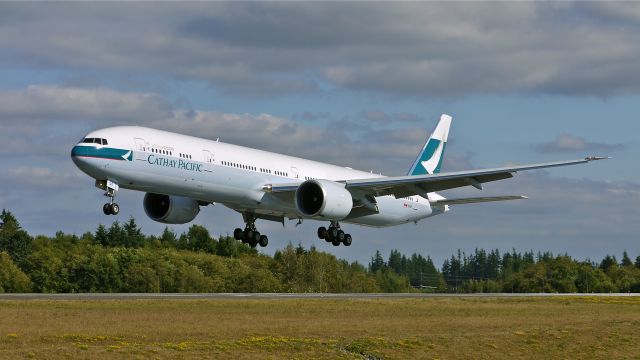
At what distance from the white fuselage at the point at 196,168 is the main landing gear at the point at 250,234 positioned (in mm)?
1532

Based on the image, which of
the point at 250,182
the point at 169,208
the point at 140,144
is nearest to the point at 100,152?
the point at 140,144

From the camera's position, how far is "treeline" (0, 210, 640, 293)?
105 metres

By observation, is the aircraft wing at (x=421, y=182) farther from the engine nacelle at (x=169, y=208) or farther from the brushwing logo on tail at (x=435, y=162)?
the brushwing logo on tail at (x=435, y=162)

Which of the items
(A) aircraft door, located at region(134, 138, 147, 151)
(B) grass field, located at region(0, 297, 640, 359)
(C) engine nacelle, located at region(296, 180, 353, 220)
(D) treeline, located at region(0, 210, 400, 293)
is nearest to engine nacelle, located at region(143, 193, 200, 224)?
(B) grass field, located at region(0, 297, 640, 359)

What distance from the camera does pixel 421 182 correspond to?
63719 millimetres

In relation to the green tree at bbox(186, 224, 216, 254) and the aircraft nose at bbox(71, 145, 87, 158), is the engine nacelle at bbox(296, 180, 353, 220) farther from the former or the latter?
the green tree at bbox(186, 224, 216, 254)

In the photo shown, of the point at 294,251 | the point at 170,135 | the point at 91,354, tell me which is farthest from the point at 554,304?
the point at 294,251

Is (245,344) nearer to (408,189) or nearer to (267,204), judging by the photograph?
(267,204)

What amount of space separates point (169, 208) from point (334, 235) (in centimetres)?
1023

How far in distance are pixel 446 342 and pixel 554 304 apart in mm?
23256

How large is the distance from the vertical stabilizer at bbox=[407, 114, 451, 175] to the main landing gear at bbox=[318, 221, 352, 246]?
13.4 meters

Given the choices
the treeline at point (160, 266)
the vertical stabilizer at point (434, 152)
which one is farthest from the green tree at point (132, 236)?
the vertical stabilizer at point (434, 152)

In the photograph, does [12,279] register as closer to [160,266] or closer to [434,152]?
[160,266]

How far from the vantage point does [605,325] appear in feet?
199
